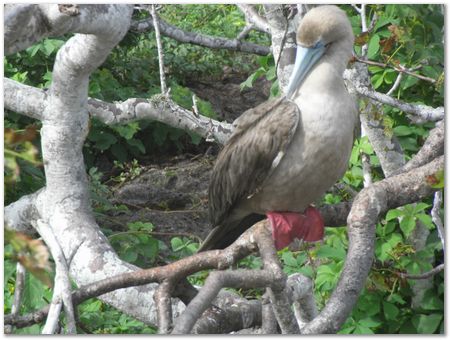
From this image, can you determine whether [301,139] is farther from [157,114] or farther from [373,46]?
[157,114]

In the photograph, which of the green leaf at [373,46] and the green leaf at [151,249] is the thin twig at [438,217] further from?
the green leaf at [151,249]

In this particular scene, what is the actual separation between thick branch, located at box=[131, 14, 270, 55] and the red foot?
2590mm

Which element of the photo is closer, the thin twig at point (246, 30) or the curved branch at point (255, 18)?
the curved branch at point (255, 18)

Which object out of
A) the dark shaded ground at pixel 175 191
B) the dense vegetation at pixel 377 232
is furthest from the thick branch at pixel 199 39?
the dark shaded ground at pixel 175 191

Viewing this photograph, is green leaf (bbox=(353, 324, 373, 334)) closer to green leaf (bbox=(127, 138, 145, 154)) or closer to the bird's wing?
the bird's wing

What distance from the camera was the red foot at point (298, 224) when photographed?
3416mm

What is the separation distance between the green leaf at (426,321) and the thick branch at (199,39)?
2418 mm

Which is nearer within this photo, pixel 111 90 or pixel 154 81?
pixel 111 90

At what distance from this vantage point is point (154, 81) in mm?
6691

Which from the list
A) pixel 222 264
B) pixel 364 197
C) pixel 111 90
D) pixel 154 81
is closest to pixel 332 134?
pixel 364 197

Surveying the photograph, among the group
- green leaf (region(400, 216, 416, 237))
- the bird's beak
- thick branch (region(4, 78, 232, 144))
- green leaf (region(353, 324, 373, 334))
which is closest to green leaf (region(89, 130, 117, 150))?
thick branch (region(4, 78, 232, 144))

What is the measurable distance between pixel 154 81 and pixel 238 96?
82 centimetres

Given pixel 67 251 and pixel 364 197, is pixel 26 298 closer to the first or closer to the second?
pixel 67 251

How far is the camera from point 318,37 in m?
3.27
